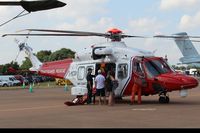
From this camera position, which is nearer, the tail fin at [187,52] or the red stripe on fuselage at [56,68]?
the red stripe on fuselage at [56,68]

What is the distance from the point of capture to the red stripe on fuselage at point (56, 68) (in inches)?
958

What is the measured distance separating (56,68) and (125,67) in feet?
19.4

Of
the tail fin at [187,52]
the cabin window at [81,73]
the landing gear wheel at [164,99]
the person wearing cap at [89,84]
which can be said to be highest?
the tail fin at [187,52]

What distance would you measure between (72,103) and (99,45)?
3691mm

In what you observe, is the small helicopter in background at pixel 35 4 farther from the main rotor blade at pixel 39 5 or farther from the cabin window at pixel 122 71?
the cabin window at pixel 122 71

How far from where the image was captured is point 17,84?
70.9m

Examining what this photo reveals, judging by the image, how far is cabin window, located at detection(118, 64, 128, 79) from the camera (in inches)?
821

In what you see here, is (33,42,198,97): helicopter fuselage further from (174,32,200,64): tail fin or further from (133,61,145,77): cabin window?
(174,32,200,64): tail fin

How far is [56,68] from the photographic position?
25.2 metres

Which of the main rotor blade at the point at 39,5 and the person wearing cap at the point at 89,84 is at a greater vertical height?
the main rotor blade at the point at 39,5

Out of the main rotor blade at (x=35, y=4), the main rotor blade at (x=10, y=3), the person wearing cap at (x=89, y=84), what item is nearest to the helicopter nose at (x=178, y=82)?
the person wearing cap at (x=89, y=84)

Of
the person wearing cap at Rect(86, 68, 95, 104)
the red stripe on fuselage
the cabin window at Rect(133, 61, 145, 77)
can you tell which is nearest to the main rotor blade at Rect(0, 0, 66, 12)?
the cabin window at Rect(133, 61, 145, 77)

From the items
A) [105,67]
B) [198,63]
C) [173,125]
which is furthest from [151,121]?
[198,63]

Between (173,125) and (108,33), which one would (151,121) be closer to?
(173,125)
